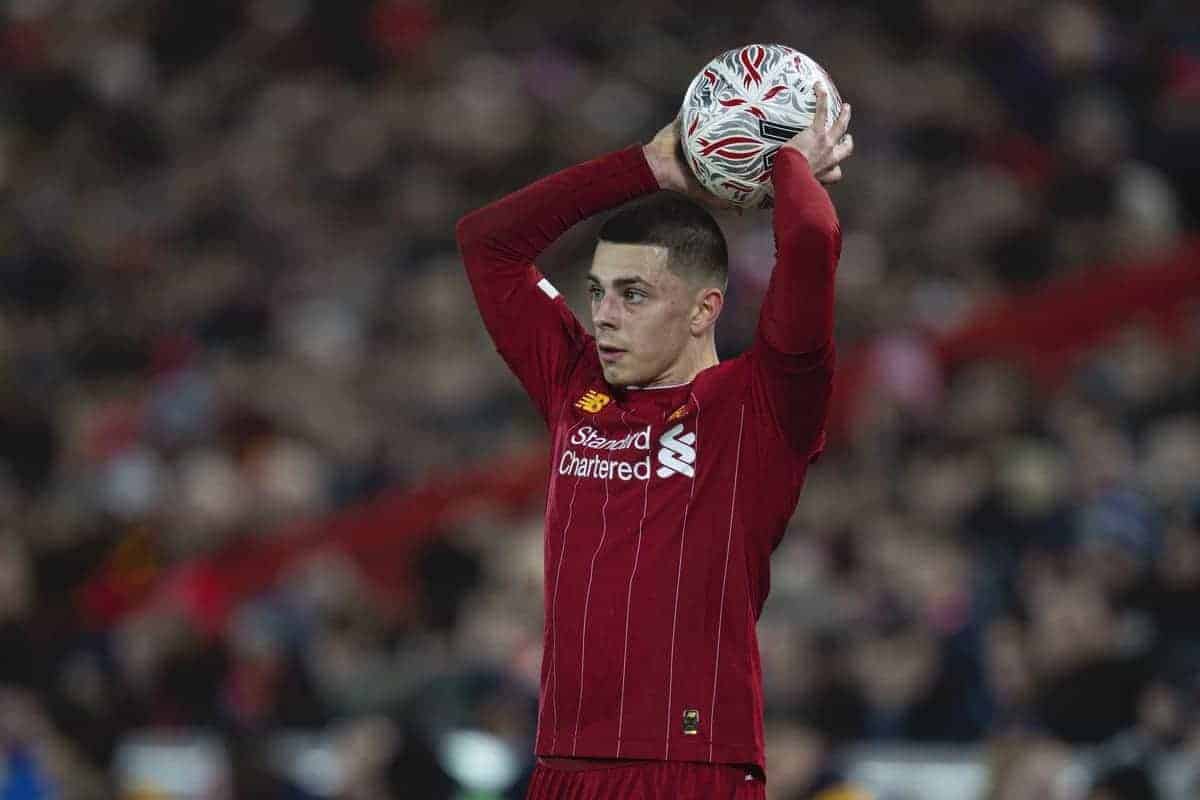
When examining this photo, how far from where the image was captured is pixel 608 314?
4039 mm

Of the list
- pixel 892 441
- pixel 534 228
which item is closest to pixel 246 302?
pixel 892 441

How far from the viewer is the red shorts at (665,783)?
12.7 feet

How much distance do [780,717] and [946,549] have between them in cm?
132

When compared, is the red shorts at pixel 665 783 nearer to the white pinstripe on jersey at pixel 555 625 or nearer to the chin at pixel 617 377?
the white pinstripe on jersey at pixel 555 625

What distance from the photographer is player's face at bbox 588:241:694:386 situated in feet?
13.2

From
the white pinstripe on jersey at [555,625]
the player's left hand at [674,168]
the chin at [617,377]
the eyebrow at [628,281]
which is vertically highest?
the player's left hand at [674,168]

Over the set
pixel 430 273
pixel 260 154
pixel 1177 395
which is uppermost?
pixel 260 154

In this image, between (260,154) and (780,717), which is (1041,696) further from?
(260,154)

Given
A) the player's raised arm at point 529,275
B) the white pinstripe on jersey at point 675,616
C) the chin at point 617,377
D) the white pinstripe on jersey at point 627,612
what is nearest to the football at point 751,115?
the player's raised arm at point 529,275

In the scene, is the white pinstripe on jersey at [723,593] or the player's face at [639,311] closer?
the white pinstripe on jersey at [723,593]

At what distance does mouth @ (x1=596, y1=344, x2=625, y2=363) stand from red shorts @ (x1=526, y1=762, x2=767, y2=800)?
76 centimetres

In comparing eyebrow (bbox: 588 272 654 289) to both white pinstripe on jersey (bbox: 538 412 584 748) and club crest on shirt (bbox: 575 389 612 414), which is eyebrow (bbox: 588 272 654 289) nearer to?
club crest on shirt (bbox: 575 389 612 414)

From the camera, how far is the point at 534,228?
430 cm

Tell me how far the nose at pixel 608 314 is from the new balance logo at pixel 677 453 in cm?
Result: 23
